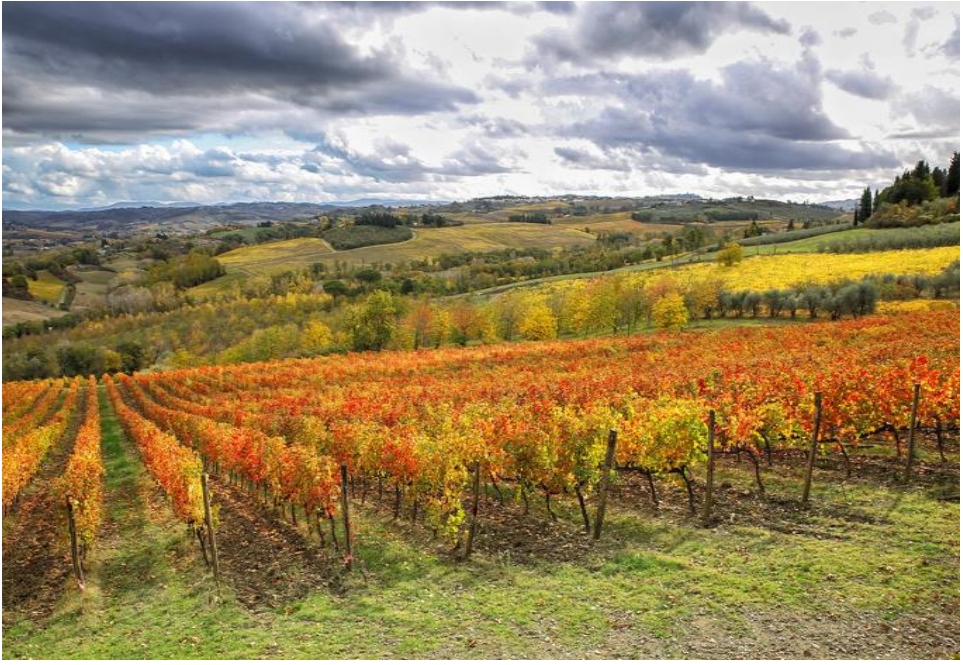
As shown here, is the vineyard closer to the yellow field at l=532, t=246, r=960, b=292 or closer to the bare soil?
the bare soil

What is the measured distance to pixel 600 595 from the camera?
44.5ft

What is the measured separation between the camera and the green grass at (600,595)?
12.0 m

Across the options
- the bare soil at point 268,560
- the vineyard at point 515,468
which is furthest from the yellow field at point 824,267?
the bare soil at point 268,560

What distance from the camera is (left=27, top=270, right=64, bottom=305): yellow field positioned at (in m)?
176

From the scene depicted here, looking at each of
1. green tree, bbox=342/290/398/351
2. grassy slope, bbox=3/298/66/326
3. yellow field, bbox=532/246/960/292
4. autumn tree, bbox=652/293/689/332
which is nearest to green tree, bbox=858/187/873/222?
yellow field, bbox=532/246/960/292

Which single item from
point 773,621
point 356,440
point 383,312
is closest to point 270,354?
point 383,312

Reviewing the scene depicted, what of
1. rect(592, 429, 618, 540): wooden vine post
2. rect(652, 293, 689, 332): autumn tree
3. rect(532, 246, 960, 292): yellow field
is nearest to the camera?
rect(592, 429, 618, 540): wooden vine post

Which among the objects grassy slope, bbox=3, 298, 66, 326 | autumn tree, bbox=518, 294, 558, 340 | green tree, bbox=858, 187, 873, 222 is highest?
green tree, bbox=858, 187, 873, 222

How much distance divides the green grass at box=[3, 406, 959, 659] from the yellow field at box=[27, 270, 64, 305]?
7534 inches

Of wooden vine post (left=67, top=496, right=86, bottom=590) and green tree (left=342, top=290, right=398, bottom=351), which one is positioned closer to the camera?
wooden vine post (left=67, top=496, right=86, bottom=590)

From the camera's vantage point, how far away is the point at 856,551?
1436cm

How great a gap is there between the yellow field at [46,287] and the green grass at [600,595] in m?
191

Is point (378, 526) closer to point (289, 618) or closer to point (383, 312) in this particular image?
point (289, 618)

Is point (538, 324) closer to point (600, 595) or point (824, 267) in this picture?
point (824, 267)
